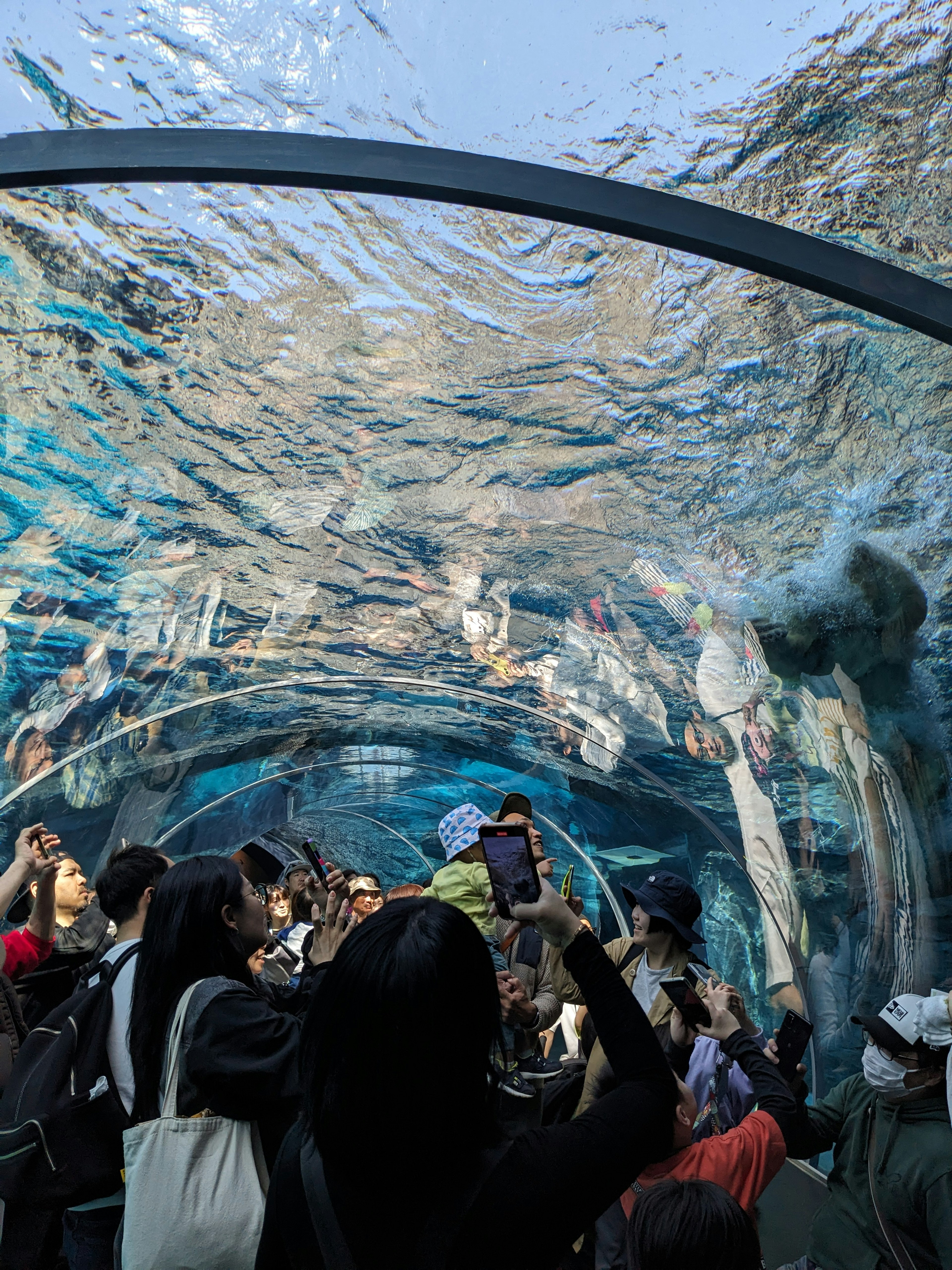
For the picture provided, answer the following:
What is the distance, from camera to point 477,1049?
1.50 m

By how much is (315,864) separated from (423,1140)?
248 cm

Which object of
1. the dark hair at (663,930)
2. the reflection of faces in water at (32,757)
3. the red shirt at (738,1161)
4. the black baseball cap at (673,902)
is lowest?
the red shirt at (738,1161)

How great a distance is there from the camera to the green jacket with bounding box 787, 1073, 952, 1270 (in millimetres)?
3273

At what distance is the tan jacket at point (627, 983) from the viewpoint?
3314 millimetres

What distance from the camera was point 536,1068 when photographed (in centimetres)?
347

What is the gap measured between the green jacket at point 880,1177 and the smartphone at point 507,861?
212 centimetres

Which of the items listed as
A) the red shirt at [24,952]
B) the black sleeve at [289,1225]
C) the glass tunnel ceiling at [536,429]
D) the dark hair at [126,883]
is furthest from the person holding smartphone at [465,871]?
the glass tunnel ceiling at [536,429]

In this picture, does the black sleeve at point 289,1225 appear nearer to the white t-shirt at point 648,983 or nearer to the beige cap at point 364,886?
the white t-shirt at point 648,983

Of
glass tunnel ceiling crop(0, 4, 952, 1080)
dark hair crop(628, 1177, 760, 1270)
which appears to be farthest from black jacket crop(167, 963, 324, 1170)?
glass tunnel ceiling crop(0, 4, 952, 1080)

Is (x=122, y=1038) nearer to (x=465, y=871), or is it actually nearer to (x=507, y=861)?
(x=507, y=861)

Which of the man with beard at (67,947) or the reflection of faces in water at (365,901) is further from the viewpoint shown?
the reflection of faces in water at (365,901)

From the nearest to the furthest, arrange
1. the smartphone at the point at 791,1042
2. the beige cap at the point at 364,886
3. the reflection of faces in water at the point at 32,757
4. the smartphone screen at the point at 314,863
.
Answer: the smartphone screen at the point at 314,863, the smartphone at the point at 791,1042, the reflection of faces in water at the point at 32,757, the beige cap at the point at 364,886

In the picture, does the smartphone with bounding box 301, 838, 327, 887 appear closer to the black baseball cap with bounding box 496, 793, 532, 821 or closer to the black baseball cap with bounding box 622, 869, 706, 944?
the black baseball cap with bounding box 496, 793, 532, 821

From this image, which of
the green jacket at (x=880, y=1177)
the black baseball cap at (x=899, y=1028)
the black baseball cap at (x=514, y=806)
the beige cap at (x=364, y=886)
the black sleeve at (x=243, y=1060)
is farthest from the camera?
the beige cap at (x=364, y=886)
